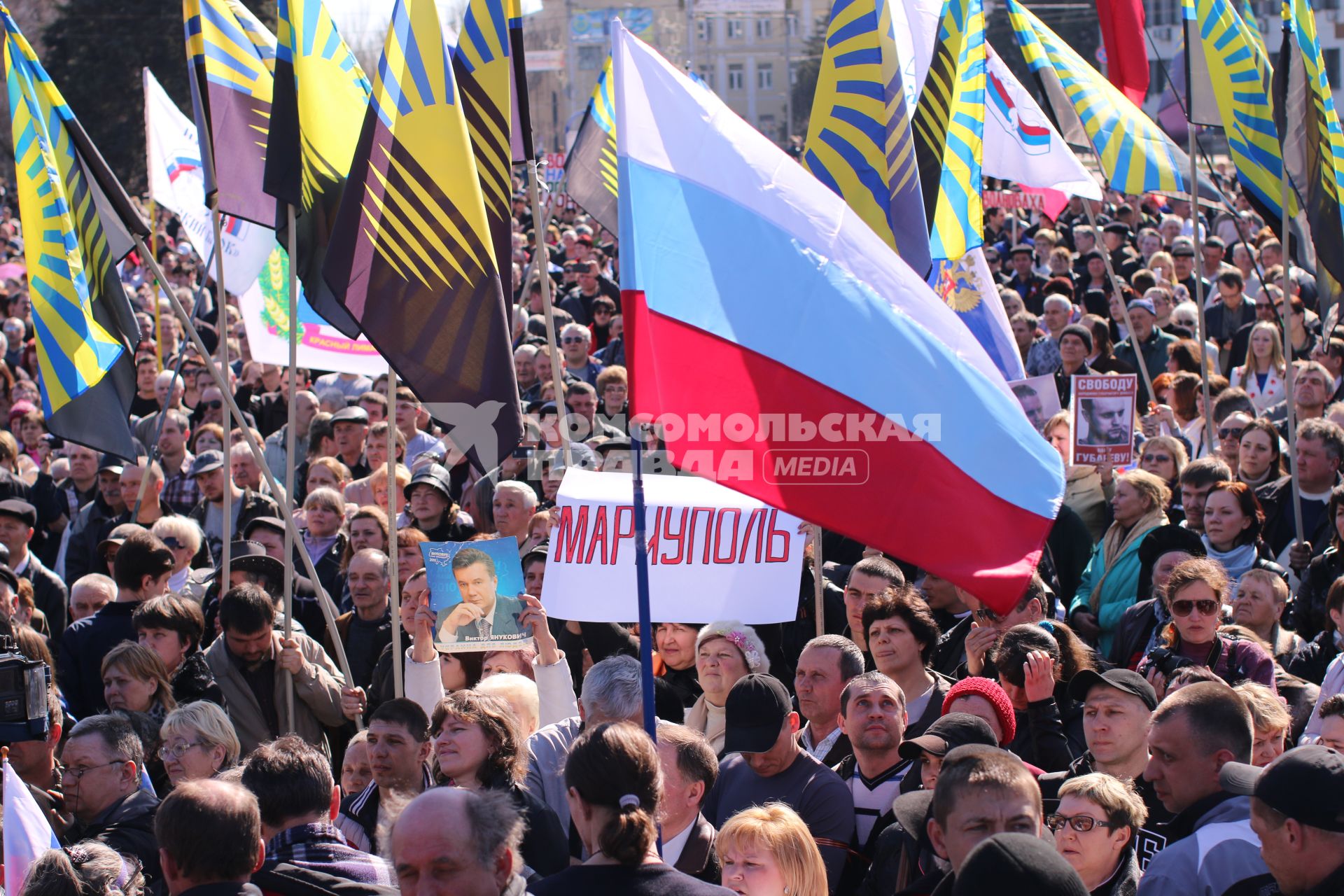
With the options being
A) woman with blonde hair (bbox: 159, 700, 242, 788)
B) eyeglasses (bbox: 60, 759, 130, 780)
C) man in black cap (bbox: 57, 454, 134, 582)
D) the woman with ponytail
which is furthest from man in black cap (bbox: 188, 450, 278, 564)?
the woman with ponytail

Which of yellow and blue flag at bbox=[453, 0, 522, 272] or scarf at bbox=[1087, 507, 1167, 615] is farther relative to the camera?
scarf at bbox=[1087, 507, 1167, 615]

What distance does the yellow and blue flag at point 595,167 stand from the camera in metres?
9.08

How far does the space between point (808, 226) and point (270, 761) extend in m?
2.03

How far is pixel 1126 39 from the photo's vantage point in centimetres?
1006

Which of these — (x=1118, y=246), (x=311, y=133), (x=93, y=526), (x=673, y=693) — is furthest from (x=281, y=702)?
(x=1118, y=246)

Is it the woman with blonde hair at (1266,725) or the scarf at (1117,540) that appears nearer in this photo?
the woman with blonde hair at (1266,725)

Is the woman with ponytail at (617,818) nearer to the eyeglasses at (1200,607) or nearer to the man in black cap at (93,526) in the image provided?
the eyeglasses at (1200,607)

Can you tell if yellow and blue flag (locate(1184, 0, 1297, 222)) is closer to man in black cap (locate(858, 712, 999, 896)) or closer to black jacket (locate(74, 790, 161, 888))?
man in black cap (locate(858, 712, 999, 896))

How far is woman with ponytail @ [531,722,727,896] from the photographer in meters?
3.23

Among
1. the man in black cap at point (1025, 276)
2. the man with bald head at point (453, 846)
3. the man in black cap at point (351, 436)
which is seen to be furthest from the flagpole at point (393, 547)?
the man in black cap at point (1025, 276)

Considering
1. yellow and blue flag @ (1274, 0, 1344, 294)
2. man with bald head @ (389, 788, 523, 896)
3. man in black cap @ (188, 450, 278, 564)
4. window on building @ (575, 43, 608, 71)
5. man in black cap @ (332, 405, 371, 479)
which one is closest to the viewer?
man with bald head @ (389, 788, 523, 896)

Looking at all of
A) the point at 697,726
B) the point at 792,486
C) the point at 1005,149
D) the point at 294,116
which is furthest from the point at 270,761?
the point at 1005,149

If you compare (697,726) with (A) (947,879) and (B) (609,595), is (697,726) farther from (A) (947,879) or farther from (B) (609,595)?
(A) (947,879)

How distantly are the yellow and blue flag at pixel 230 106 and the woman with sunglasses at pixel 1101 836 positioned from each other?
14.0ft
